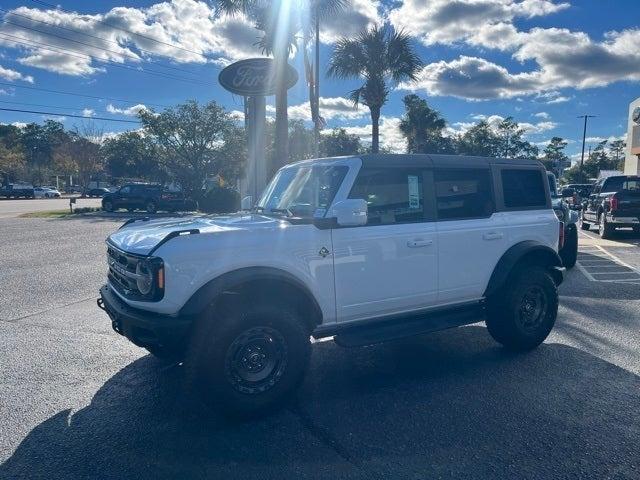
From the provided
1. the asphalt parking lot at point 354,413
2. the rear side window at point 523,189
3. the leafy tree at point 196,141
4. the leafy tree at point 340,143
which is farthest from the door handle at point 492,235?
the leafy tree at point 340,143

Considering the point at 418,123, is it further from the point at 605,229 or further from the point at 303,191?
the point at 303,191

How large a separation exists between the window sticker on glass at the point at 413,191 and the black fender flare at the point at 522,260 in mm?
1172

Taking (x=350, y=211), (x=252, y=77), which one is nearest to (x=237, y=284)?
(x=350, y=211)

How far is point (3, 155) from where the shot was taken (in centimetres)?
5938

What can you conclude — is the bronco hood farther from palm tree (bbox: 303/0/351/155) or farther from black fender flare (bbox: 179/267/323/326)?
palm tree (bbox: 303/0/351/155)

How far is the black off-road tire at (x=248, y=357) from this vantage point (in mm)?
3328

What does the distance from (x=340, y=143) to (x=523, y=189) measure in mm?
54627

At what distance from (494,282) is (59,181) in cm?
9686

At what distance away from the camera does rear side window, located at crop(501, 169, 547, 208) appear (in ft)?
16.4

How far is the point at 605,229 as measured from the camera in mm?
14961

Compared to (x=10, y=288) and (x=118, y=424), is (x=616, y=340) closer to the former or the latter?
(x=118, y=424)

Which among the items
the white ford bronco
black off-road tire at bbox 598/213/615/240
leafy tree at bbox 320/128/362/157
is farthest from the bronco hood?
leafy tree at bbox 320/128/362/157

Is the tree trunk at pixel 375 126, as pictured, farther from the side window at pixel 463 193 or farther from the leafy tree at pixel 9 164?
the leafy tree at pixel 9 164

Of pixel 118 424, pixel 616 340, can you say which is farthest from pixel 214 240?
pixel 616 340
